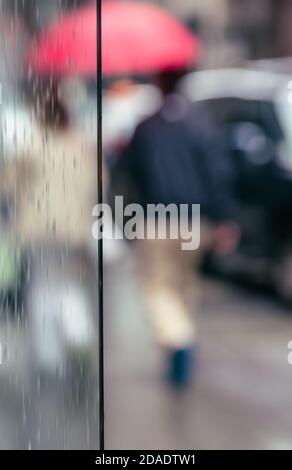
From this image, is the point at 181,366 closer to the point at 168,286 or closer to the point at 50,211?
the point at 168,286

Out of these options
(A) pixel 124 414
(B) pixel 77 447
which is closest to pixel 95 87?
(B) pixel 77 447

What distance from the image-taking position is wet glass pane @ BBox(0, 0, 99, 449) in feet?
5.53

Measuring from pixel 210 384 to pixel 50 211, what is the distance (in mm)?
3099

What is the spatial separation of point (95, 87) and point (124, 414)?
2.73 m

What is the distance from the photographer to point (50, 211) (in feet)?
5.65

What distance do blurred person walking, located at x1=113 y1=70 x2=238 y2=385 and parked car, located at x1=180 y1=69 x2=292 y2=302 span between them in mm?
1847

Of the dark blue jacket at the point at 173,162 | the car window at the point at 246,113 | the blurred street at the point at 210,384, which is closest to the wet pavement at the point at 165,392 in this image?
the blurred street at the point at 210,384

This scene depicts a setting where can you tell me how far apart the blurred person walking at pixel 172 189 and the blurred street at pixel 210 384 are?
23cm

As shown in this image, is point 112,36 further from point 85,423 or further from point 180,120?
point 85,423

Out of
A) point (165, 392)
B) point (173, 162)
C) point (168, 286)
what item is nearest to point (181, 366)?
point (165, 392)

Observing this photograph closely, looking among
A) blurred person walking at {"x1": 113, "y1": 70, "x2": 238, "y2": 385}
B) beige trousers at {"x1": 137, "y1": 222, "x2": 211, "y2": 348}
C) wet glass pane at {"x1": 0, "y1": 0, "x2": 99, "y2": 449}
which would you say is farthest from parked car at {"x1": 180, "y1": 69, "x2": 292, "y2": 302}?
wet glass pane at {"x1": 0, "y1": 0, "x2": 99, "y2": 449}

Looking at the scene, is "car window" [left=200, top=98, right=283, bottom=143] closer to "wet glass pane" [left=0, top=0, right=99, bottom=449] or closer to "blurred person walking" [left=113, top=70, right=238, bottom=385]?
"blurred person walking" [left=113, top=70, right=238, bottom=385]

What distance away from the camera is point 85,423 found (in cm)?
177

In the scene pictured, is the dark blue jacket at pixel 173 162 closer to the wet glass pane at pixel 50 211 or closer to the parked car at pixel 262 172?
the parked car at pixel 262 172
